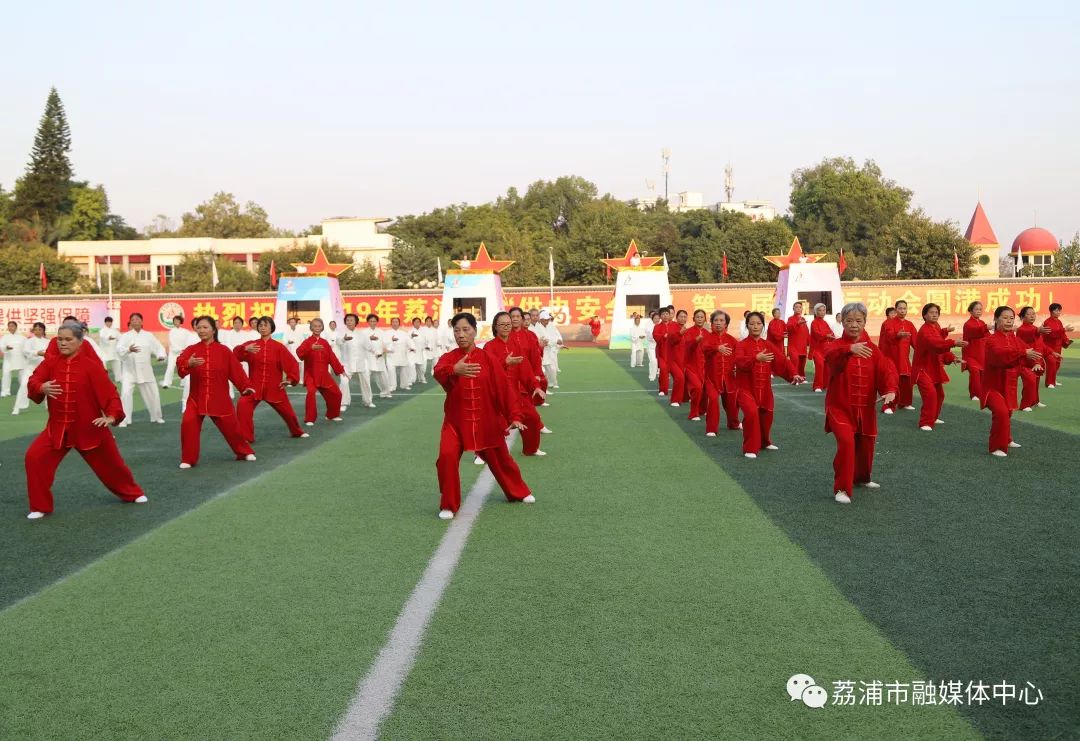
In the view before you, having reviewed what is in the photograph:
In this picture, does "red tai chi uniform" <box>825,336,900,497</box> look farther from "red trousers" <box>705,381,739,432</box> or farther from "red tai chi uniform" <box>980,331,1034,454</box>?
"red trousers" <box>705,381,739,432</box>

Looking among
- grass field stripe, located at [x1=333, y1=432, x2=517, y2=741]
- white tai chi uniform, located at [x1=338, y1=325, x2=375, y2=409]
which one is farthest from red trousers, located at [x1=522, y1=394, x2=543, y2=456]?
white tai chi uniform, located at [x1=338, y1=325, x2=375, y2=409]

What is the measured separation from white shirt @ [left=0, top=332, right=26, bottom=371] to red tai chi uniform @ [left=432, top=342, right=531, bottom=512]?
15714mm

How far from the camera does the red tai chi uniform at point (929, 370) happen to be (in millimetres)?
12977

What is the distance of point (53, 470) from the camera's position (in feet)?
26.5

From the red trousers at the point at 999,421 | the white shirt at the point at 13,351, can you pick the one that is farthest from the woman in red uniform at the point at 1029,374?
the white shirt at the point at 13,351

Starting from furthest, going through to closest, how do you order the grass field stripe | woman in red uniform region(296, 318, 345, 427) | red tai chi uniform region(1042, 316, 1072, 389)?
red tai chi uniform region(1042, 316, 1072, 389)
woman in red uniform region(296, 318, 345, 427)
the grass field stripe

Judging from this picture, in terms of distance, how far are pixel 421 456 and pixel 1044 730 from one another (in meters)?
8.18

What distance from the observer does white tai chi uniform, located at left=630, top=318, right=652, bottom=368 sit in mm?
25906

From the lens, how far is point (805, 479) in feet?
30.2

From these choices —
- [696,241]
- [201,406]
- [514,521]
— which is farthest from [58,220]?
[514,521]

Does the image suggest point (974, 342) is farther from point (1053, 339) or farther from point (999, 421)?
point (1053, 339)

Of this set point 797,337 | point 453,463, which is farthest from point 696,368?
point 453,463

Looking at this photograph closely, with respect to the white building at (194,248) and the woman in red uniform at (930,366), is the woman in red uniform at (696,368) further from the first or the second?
the white building at (194,248)

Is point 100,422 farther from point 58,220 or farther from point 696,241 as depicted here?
point 58,220
